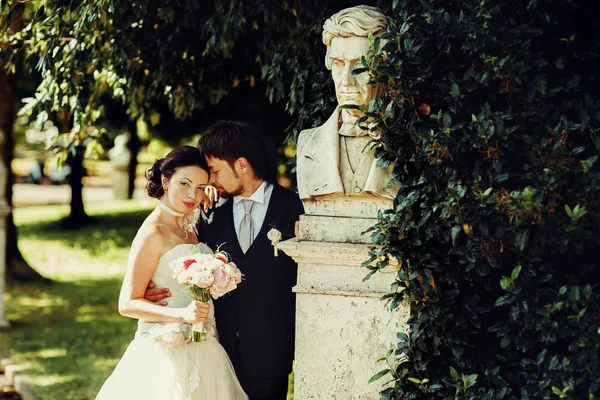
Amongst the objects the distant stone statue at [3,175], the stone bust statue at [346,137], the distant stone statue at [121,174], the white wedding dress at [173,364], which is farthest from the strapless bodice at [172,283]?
the distant stone statue at [121,174]

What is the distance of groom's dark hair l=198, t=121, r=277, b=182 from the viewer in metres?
4.48

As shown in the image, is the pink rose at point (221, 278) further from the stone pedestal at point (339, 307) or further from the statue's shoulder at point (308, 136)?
the statue's shoulder at point (308, 136)

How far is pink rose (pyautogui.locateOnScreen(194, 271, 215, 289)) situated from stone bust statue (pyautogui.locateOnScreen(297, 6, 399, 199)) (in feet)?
1.89

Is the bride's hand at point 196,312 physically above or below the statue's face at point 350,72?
below

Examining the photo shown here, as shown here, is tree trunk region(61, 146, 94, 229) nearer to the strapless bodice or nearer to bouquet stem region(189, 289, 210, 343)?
the strapless bodice

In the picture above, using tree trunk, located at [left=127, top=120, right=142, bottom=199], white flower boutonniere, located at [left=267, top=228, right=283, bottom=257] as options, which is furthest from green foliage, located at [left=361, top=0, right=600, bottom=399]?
tree trunk, located at [left=127, top=120, right=142, bottom=199]

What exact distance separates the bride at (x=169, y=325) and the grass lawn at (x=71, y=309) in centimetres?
322

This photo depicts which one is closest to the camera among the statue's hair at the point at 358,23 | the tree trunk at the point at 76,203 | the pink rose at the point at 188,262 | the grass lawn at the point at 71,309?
the statue's hair at the point at 358,23

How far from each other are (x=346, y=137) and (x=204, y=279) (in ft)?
3.00

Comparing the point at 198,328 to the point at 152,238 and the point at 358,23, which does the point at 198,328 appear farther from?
the point at 358,23

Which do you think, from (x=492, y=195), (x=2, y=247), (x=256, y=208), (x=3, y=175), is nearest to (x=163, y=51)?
(x=256, y=208)

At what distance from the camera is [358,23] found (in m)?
3.61

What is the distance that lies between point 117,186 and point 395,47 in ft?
71.7

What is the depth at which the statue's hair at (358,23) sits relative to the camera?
361 centimetres
